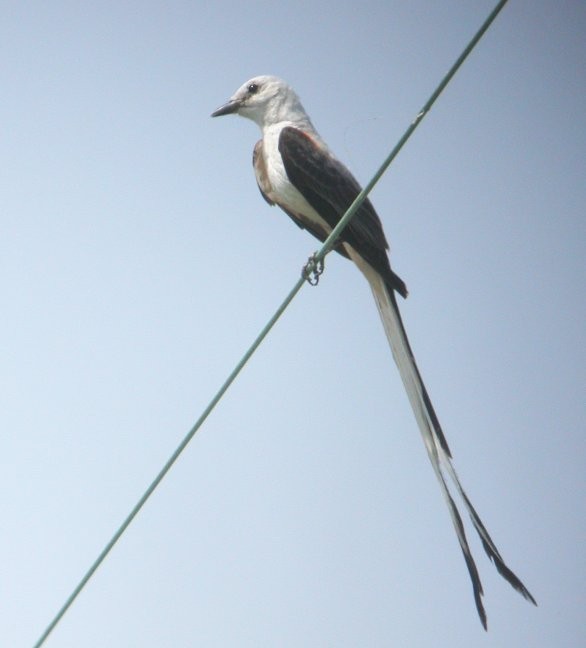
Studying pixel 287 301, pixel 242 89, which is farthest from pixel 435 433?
pixel 242 89

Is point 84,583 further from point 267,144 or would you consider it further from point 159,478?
point 267,144

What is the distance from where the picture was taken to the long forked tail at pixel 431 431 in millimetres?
2338

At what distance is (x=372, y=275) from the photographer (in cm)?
333

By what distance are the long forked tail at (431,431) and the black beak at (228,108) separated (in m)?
Result: 1.09

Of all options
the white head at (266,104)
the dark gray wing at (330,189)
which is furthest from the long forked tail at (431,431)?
the white head at (266,104)

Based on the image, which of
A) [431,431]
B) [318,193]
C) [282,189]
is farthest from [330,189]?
[431,431]

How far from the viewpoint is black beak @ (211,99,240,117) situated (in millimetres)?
3975

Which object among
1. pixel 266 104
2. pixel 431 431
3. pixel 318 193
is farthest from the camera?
pixel 266 104

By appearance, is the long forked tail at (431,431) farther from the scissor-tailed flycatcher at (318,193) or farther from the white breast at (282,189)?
the white breast at (282,189)

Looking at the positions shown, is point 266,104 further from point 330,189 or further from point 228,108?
point 330,189

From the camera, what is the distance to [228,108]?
3.99 meters

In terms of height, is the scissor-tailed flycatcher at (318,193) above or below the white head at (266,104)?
below

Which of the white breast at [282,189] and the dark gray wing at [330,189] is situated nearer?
the dark gray wing at [330,189]

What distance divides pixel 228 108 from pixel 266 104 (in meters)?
0.18
